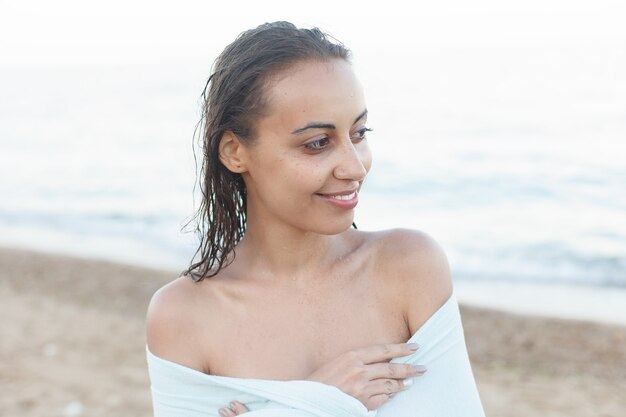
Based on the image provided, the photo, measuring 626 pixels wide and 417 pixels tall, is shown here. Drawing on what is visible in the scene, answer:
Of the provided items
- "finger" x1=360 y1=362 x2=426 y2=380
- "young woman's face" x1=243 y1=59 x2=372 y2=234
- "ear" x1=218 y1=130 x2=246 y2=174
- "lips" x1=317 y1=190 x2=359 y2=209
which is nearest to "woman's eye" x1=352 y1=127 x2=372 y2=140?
"young woman's face" x1=243 y1=59 x2=372 y2=234

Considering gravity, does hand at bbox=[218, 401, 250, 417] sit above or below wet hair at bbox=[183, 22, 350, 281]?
below

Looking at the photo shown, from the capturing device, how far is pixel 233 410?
1840 millimetres

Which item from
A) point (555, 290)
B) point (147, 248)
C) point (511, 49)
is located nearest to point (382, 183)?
point (147, 248)

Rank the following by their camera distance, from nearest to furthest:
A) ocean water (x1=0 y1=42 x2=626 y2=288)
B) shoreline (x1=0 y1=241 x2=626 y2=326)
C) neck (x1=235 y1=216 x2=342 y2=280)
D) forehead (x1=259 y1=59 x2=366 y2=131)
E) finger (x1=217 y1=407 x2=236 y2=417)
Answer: forehead (x1=259 y1=59 x2=366 y2=131)
finger (x1=217 y1=407 x2=236 y2=417)
neck (x1=235 y1=216 x2=342 y2=280)
shoreline (x1=0 y1=241 x2=626 y2=326)
ocean water (x1=0 y1=42 x2=626 y2=288)

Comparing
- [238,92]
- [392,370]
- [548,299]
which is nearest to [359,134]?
[238,92]

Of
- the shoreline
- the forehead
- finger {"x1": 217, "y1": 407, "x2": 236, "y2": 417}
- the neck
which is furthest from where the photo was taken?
the shoreline

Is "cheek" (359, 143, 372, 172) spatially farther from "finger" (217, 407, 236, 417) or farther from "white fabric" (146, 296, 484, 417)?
"finger" (217, 407, 236, 417)

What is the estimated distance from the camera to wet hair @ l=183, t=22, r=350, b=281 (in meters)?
1.79

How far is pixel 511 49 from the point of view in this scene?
2859cm

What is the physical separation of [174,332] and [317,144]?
1.87 ft

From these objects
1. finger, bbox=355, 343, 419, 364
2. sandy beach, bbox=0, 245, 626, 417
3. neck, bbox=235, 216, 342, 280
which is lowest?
sandy beach, bbox=0, 245, 626, 417

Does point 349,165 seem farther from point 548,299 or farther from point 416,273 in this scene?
point 548,299

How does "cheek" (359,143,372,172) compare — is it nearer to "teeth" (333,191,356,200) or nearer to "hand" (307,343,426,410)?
"teeth" (333,191,356,200)

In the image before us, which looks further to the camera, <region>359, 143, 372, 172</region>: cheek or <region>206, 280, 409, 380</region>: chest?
<region>206, 280, 409, 380</region>: chest
